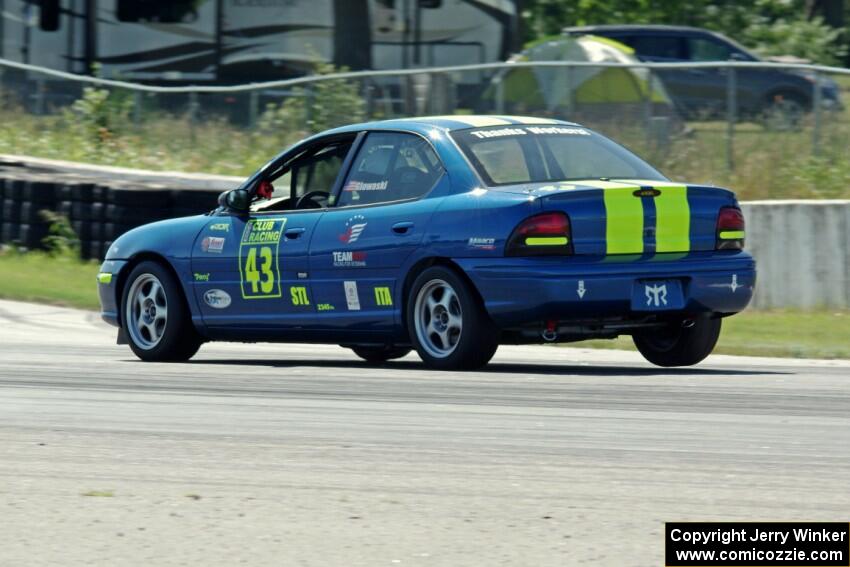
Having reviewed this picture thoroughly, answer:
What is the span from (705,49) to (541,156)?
21332 mm

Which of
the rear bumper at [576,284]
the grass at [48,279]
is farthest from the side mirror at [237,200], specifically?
the grass at [48,279]

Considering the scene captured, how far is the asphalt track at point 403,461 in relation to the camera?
5211 mm

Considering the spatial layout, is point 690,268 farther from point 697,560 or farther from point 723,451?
point 697,560

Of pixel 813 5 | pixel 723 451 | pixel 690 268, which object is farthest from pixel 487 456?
pixel 813 5

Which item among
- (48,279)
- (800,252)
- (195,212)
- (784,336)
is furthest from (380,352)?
(48,279)

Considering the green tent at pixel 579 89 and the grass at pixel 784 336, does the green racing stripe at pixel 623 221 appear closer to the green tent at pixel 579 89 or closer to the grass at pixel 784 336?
the grass at pixel 784 336

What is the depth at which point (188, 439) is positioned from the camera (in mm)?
7156

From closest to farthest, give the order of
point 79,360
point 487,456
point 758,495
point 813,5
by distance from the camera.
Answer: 1. point 758,495
2. point 487,456
3. point 79,360
4. point 813,5

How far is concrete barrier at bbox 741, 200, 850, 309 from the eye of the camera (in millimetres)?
14383

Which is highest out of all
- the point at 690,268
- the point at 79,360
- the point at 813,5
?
the point at 813,5

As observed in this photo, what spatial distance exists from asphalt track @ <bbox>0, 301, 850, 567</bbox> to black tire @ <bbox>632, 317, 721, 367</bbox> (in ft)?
0.39

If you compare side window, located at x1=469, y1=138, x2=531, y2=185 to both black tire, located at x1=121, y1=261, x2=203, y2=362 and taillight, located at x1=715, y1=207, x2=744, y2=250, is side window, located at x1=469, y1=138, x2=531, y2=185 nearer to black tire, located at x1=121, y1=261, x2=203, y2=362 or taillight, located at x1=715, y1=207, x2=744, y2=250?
taillight, located at x1=715, y1=207, x2=744, y2=250

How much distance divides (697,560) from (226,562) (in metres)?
1.32

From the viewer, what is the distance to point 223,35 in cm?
2605
